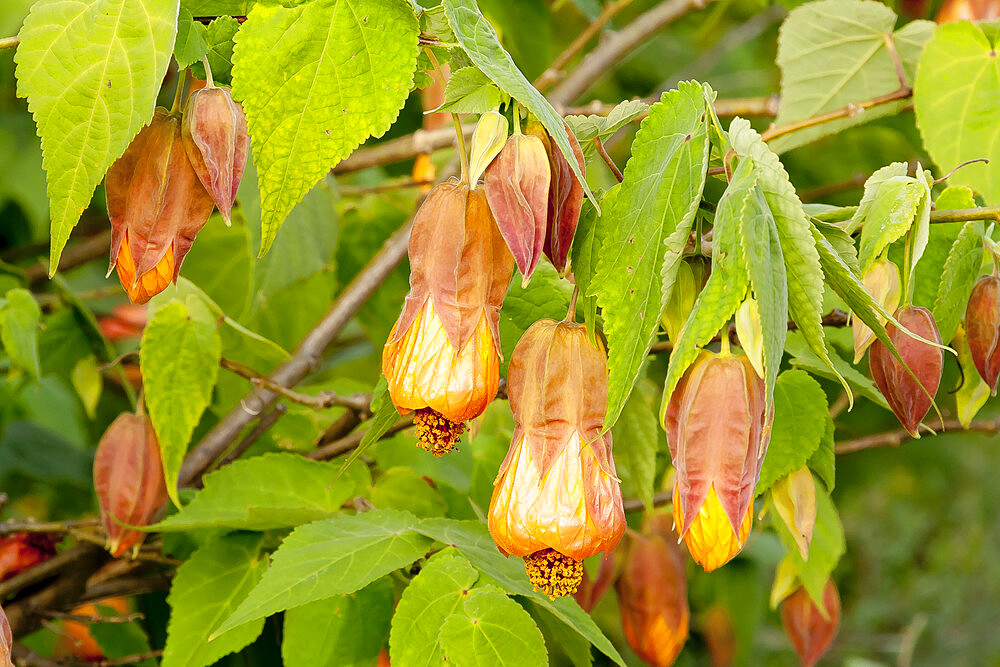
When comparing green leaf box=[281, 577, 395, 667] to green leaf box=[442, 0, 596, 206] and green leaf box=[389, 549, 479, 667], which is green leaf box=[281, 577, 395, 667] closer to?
green leaf box=[389, 549, 479, 667]

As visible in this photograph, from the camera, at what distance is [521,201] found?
38cm

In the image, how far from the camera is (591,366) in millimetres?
413

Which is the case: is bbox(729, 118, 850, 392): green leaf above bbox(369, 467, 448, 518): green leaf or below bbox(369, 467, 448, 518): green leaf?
above

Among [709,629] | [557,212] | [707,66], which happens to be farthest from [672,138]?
[707,66]

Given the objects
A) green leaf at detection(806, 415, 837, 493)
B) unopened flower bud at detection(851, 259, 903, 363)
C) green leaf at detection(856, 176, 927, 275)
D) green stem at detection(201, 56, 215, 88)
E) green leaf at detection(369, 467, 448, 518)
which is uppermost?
green stem at detection(201, 56, 215, 88)

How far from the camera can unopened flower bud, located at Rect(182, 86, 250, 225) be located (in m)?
0.42

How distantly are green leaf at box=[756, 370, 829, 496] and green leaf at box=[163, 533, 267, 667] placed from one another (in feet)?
1.03

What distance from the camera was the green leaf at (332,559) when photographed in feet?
1.55

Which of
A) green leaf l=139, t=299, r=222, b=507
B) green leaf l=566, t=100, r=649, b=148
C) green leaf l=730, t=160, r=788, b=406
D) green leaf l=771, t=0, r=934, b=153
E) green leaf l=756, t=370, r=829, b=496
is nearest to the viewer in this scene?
green leaf l=730, t=160, r=788, b=406

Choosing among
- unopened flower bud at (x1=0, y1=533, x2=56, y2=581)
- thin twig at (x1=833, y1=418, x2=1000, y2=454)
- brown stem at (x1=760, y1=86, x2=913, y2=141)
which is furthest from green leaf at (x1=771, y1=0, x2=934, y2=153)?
unopened flower bud at (x1=0, y1=533, x2=56, y2=581)

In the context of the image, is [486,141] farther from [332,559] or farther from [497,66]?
[332,559]

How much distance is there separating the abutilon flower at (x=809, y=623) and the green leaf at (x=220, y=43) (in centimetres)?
64

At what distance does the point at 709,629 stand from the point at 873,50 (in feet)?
2.56

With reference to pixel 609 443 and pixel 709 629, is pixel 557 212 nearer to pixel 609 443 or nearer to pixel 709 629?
pixel 609 443
